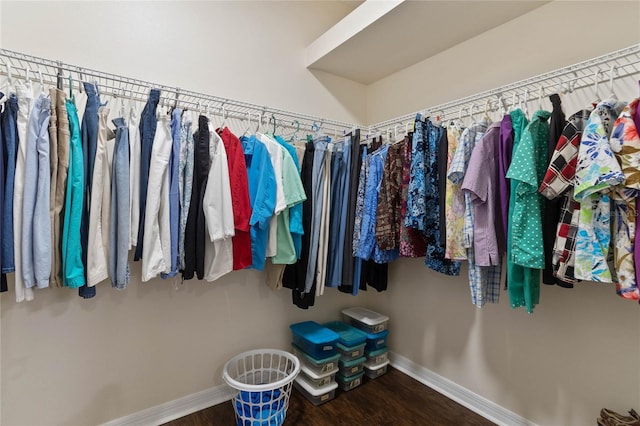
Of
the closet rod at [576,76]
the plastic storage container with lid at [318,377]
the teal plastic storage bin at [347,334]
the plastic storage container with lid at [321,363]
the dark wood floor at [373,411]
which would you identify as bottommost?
the dark wood floor at [373,411]

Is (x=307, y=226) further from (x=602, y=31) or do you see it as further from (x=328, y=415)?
(x=602, y=31)

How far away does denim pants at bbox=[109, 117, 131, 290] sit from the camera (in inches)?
47.2

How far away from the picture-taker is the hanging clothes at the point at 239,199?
1.42 metres

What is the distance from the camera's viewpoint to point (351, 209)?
181 cm

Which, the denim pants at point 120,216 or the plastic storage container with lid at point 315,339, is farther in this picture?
the plastic storage container with lid at point 315,339

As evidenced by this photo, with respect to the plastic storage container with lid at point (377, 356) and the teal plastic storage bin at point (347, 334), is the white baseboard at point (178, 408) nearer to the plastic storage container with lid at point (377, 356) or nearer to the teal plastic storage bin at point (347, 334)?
the teal plastic storage bin at point (347, 334)

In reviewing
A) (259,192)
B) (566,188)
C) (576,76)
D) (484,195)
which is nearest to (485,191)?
(484,195)

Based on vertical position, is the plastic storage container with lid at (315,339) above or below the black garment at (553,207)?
below

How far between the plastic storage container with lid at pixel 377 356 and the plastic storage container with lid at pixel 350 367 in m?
0.09

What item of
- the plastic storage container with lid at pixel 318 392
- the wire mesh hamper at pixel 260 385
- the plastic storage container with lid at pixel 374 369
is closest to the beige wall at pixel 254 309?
the wire mesh hamper at pixel 260 385

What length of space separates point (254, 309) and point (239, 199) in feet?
3.05

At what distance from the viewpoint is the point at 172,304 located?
174cm

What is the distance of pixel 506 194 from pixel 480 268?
350 millimetres

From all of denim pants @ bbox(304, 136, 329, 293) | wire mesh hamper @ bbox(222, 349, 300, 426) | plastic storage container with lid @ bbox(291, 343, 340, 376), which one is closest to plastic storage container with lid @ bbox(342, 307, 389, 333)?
plastic storage container with lid @ bbox(291, 343, 340, 376)
